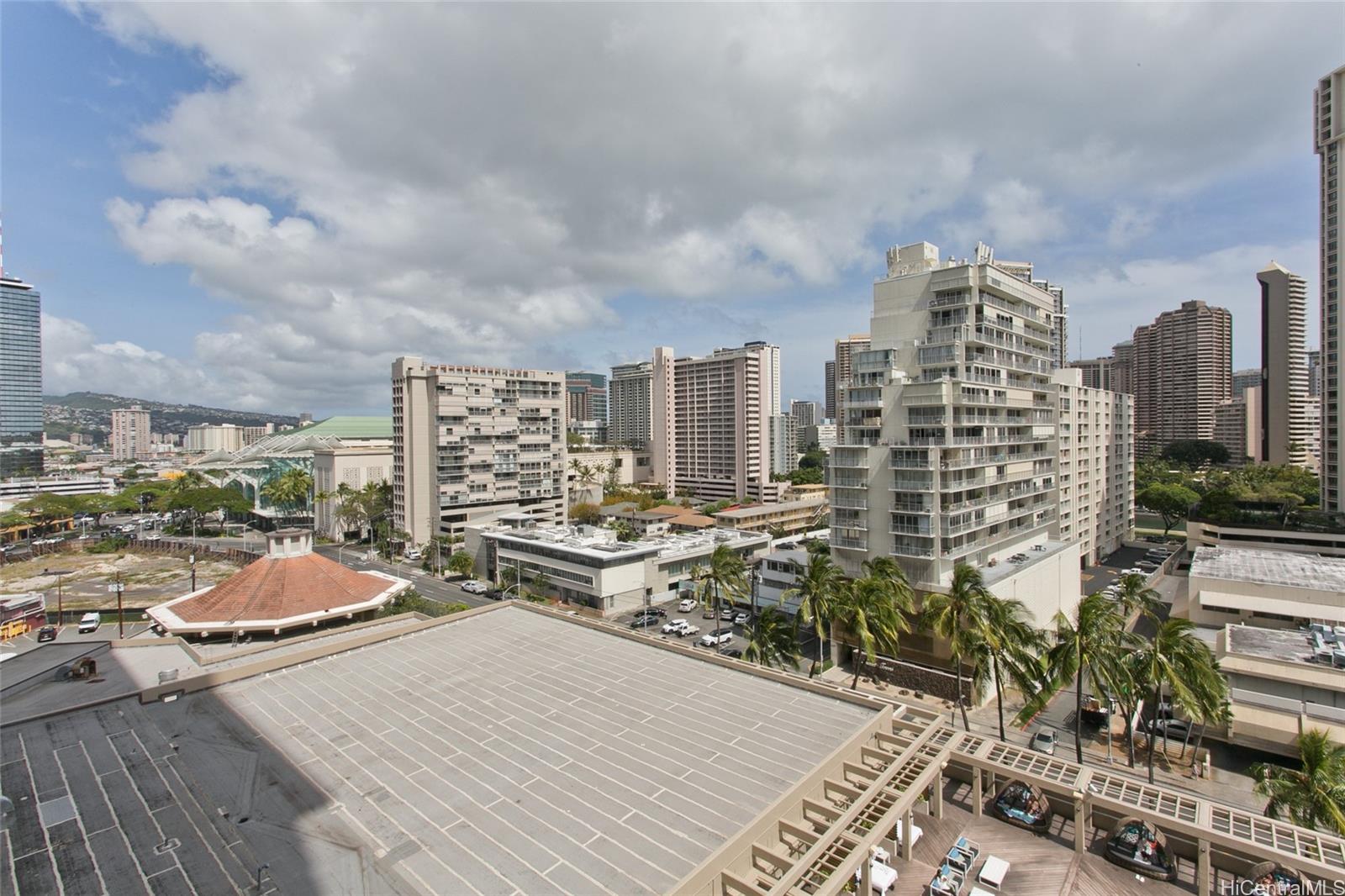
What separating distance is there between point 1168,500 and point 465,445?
→ 102 meters

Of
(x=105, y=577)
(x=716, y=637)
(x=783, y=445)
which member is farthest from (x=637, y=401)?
(x=716, y=637)

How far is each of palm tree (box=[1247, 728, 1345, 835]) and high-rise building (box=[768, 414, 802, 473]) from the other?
124m

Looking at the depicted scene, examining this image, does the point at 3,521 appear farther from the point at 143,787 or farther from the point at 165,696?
the point at 143,787

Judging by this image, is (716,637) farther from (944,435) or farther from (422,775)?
(422,775)

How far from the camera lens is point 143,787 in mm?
16422

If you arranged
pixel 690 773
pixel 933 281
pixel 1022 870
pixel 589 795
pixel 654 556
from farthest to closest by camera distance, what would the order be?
pixel 654 556 < pixel 933 281 < pixel 1022 870 < pixel 690 773 < pixel 589 795

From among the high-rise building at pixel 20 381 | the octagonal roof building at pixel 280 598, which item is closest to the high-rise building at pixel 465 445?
the octagonal roof building at pixel 280 598

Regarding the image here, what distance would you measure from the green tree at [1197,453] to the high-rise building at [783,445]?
9144cm

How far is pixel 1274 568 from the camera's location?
154ft

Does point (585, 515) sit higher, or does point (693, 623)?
point (585, 515)

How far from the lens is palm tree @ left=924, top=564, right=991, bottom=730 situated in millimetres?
31969

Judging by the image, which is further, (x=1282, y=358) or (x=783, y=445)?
(x=783, y=445)

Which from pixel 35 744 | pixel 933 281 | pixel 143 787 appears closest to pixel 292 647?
pixel 35 744

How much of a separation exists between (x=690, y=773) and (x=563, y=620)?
50.5 feet
